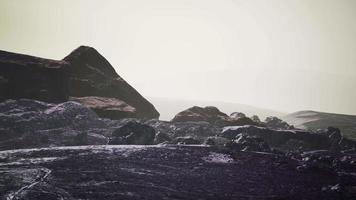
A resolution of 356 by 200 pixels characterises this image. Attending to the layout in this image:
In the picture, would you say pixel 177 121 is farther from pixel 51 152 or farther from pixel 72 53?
pixel 51 152

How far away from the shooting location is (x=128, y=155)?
7.40 m

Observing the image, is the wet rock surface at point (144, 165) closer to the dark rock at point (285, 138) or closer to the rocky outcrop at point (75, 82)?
the dark rock at point (285, 138)

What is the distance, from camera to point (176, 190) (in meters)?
5.57

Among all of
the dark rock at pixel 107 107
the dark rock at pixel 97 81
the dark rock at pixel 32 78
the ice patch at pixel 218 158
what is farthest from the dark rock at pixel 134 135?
the dark rock at pixel 97 81

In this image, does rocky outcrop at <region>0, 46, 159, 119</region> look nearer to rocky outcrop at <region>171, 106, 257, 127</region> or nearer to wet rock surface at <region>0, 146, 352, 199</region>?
rocky outcrop at <region>171, 106, 257, 127</region>

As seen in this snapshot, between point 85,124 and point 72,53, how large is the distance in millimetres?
5860

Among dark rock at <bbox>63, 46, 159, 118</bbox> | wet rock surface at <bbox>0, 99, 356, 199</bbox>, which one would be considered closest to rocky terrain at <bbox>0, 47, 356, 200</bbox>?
wet rock surface at <bbox>0, 99, 356, 199</bbox>

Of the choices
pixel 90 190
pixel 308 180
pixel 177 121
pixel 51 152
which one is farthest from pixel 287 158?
pixel 177 121

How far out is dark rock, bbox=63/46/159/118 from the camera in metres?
14.3

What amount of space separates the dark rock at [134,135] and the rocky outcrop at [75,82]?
410 centimetres

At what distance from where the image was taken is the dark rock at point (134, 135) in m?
8.59

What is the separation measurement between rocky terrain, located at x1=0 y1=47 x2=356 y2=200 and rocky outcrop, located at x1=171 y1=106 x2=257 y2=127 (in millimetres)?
114

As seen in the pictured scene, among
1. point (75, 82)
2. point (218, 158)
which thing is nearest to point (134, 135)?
point (218, 158)

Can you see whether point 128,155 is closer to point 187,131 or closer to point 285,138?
A: point 187,131
